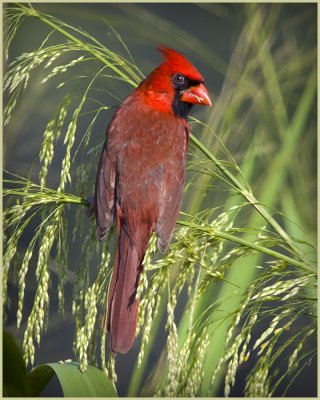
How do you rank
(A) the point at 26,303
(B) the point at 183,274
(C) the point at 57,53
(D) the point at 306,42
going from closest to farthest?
(B) the point at 183,274, (C) the point at 57,53, (D) the point at 306,42, (A) the point at 26,303

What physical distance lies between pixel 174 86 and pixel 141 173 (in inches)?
16.9

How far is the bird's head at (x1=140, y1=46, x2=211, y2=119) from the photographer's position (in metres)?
2.31

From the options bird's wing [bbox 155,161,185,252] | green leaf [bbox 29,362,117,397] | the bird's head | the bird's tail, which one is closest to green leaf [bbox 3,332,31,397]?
green leaf [bbox 29,362,117,397]

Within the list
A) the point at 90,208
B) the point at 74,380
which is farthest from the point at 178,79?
the point at 74,380

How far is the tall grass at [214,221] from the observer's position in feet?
4.90

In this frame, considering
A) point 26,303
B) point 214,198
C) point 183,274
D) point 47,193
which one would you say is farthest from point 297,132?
point 26,303

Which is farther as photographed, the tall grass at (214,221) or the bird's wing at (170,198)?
the bird's wing at (170,198)

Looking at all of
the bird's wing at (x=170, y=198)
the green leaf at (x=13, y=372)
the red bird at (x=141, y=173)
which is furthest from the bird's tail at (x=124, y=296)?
the green leaf at (x=13, y=372)

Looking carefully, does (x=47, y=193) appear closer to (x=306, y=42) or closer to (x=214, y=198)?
(x=214, y=198)

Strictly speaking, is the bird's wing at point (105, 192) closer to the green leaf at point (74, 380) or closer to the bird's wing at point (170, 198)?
the bird's wing at point (170, 198)

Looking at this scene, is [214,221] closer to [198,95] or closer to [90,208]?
[90,208]

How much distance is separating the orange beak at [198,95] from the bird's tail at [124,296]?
65 cm

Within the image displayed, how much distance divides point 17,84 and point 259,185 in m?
0.79

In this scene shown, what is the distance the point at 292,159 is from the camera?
6.74 feet
